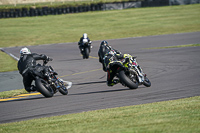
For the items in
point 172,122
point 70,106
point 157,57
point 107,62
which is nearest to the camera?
point 172,122

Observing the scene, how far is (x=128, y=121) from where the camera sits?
6918 mm

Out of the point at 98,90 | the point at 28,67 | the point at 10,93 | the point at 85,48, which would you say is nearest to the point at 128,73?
the point at 98,90

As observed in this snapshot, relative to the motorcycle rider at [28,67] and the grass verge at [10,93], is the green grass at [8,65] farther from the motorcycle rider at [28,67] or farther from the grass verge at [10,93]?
the motorcycle rider at [28,67]

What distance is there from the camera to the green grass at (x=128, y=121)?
6199 mm

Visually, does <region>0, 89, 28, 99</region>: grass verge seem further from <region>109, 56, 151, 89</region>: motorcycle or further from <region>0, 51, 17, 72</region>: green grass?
<region>0, 51, 17, 72</region>: green grass

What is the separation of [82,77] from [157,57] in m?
6.26

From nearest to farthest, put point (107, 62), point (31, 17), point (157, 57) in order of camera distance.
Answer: point (107, 62), point (157, 57), point (31, 17)

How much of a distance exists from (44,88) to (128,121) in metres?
4.26

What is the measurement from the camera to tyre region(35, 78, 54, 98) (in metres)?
10.6

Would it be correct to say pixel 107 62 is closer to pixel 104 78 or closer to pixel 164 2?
pixel 104 78

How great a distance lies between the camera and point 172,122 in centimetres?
647

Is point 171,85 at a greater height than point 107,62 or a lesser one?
lesser

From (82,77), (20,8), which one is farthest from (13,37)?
(82,77)

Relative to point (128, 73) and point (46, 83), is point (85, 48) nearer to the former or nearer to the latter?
point (128, 73)
